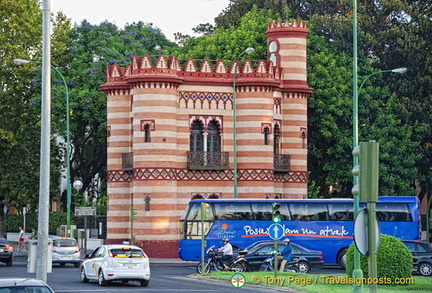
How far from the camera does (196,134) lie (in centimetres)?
5431

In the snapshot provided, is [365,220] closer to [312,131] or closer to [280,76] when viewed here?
[280,76]

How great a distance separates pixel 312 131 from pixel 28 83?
20263 mm

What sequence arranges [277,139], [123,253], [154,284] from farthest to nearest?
[277,139] → [154,284] → [123,253]

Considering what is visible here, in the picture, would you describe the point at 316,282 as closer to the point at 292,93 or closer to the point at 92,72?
the point at 292,93

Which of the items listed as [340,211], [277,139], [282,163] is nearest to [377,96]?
[277,139]

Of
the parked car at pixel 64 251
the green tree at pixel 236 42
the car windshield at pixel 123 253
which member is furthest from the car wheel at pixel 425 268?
the green tree at pixel 236 42

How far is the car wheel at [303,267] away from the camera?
128ft

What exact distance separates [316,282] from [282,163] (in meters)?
22.9

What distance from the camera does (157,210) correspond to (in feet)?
171

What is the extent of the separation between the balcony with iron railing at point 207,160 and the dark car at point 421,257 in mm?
15696

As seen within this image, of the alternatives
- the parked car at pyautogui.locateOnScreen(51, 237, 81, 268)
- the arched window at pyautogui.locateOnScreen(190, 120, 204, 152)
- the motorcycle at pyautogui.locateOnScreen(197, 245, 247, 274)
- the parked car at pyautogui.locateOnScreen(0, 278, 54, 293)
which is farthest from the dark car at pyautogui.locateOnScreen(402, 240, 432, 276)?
the parked car at pyautogui.locateOnScreen(0, 278, 54, 293)

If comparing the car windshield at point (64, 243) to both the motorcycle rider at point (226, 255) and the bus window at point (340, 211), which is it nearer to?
the motorcycle rider at point (226, 255)

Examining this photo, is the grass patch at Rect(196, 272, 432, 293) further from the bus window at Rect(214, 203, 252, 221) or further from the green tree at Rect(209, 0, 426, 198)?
the green tree at Rect(209, 0, 426, 198)

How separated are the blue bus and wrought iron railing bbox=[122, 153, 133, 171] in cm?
813
